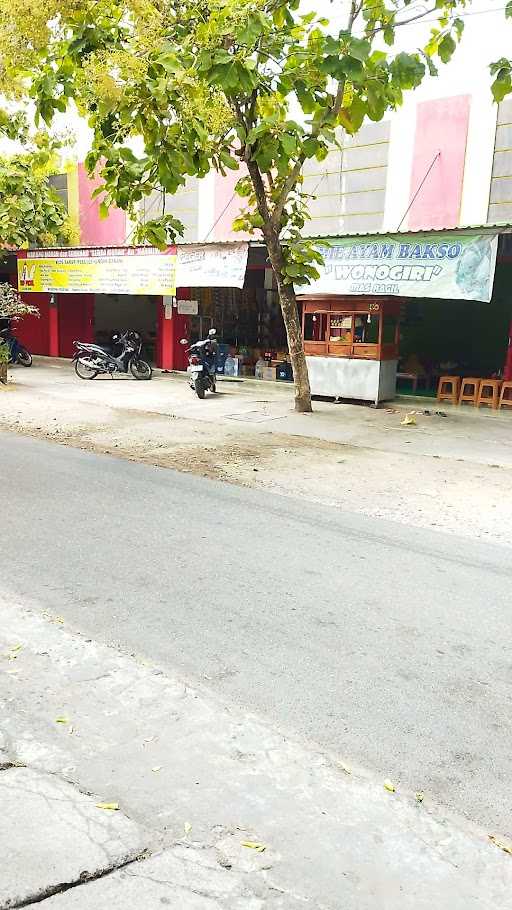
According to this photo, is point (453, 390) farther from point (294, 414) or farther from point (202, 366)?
point (202, 366)

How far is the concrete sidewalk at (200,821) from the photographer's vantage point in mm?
2373

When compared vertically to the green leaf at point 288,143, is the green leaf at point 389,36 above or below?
above

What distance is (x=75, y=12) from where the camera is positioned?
8.61 metres

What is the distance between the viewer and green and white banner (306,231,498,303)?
12125 millimetres

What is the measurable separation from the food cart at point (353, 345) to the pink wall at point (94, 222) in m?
7.42

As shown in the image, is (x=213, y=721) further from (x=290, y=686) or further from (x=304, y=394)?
(x=304, y=394)

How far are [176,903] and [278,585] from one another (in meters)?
2.78

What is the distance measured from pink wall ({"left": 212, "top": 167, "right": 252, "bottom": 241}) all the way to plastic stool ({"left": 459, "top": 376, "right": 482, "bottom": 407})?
6442 millimetres

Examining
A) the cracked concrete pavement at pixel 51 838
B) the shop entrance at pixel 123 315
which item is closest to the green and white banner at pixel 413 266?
the cracked concrete pavement at pixel 51 838

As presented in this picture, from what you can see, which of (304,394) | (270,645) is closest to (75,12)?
(304,394)

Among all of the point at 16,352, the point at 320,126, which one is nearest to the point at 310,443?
the point at 320,126

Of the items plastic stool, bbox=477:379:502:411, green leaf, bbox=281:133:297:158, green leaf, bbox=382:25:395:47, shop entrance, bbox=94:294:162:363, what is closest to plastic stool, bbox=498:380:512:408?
plastic stool, bbox=477:379:502:411

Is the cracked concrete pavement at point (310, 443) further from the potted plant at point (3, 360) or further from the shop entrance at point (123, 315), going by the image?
the shop entrance at point (123, 315)

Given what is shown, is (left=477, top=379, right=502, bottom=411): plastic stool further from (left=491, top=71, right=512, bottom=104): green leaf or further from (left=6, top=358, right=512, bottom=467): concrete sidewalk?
(left=491, top=71, right=512, bottom=104): green leaf
